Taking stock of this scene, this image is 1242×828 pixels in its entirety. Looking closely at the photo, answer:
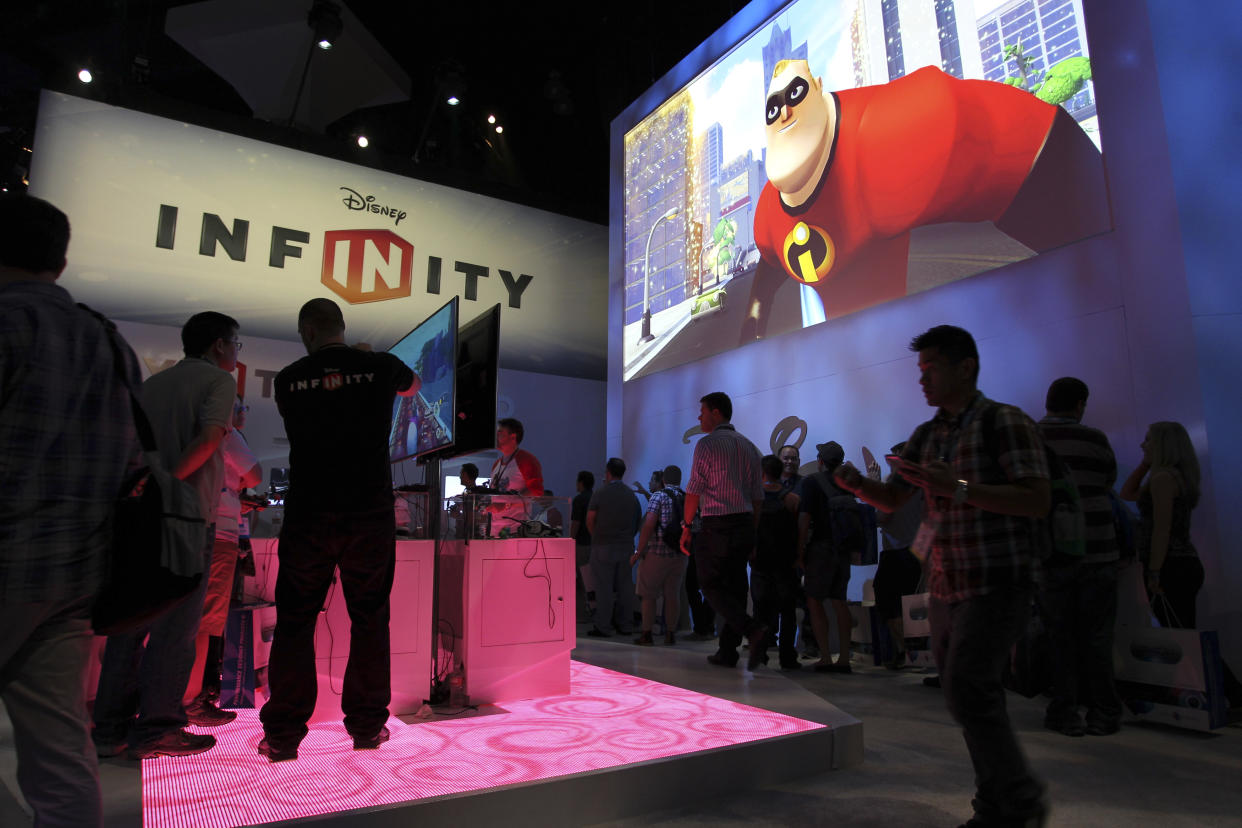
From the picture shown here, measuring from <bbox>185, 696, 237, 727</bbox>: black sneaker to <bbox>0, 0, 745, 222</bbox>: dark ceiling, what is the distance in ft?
25.3

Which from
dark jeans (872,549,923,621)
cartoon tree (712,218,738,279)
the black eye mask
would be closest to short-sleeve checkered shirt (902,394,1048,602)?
dark jeans (872,549,923,621)

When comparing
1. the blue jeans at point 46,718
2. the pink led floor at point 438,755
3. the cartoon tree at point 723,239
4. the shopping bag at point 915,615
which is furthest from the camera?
the cartoon tree at point 723,239

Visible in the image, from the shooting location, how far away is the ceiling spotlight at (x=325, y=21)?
8445mm

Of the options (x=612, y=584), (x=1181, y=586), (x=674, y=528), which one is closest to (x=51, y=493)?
(x=1181, y=586)

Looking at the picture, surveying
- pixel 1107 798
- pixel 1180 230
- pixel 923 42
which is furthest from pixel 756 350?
pixel 1107 798

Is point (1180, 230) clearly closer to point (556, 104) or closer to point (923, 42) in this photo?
point (923, 42)

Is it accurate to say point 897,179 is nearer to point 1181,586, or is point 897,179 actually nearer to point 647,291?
point 1181,586

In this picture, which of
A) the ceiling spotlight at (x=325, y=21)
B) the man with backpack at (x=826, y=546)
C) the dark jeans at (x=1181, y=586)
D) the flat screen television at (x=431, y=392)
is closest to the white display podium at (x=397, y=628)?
the flat screen television at (x=431, y=392)

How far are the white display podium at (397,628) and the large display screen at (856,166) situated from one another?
3660 millimetres

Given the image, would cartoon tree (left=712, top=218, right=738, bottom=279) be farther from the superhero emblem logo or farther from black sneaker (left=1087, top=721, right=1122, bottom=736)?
black sneaker (left=1087, top=721, right=1122, bottom=736)

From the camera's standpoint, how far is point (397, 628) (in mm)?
2986

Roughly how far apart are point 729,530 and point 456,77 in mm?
7919

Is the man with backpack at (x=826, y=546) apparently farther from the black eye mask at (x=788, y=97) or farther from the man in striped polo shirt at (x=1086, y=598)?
the black eye mask at (x=788, y=97)

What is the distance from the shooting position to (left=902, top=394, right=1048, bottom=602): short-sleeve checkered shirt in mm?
1724
